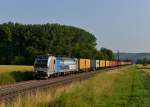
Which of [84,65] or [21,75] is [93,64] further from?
[21,75]

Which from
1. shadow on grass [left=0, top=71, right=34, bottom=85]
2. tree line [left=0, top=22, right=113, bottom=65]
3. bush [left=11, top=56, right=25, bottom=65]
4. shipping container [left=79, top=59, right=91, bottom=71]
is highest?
tree line [left=0, top=22, right=113, bottom=65]

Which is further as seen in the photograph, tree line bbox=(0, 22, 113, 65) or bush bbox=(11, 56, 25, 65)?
tree line bbox=(0, 22, 113, 65)

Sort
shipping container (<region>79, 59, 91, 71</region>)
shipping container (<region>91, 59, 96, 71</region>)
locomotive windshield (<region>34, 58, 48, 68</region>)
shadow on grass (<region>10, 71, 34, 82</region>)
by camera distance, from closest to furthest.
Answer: shadow on grass (<region>10, 71, 34, 82</region>) → locomotive windshield (<region>34, 58, 48, 68</region>) → shipping container (<region>79, 59, 91, 71</region>) → shipping container (<region>91, 59, 96, 71</region>)

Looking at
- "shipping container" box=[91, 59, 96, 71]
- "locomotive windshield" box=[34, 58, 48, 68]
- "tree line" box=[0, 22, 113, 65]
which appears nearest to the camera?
"locomotive windshield" box=[34, 58, 48, 68]

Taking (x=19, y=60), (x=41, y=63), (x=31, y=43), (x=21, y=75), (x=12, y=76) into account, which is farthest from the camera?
(x=31, y=43)

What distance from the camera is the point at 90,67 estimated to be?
88375 millimetres

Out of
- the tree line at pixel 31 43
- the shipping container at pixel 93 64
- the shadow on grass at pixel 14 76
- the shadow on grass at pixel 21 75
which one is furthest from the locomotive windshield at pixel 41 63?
the tree line at pixel 31 43

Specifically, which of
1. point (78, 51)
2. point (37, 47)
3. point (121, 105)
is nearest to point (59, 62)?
point (121, 105)

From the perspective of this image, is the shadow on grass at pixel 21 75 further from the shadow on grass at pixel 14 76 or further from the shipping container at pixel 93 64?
the shipping container at pixel 93 64

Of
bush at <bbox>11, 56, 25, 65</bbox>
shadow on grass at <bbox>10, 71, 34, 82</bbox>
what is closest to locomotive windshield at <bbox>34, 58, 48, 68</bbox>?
shadow on grass at <bbox>10, 71, 34, 82</bbox>

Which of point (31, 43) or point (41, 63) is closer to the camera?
point (41, 63)

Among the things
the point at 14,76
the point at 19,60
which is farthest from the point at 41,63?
the point at 19,60

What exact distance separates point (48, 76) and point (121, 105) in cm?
3018

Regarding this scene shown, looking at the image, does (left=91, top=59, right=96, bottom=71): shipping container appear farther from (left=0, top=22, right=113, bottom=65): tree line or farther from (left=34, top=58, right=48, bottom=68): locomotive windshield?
(left=34, top=58, right=48, bottom=68): locomotive windshield
